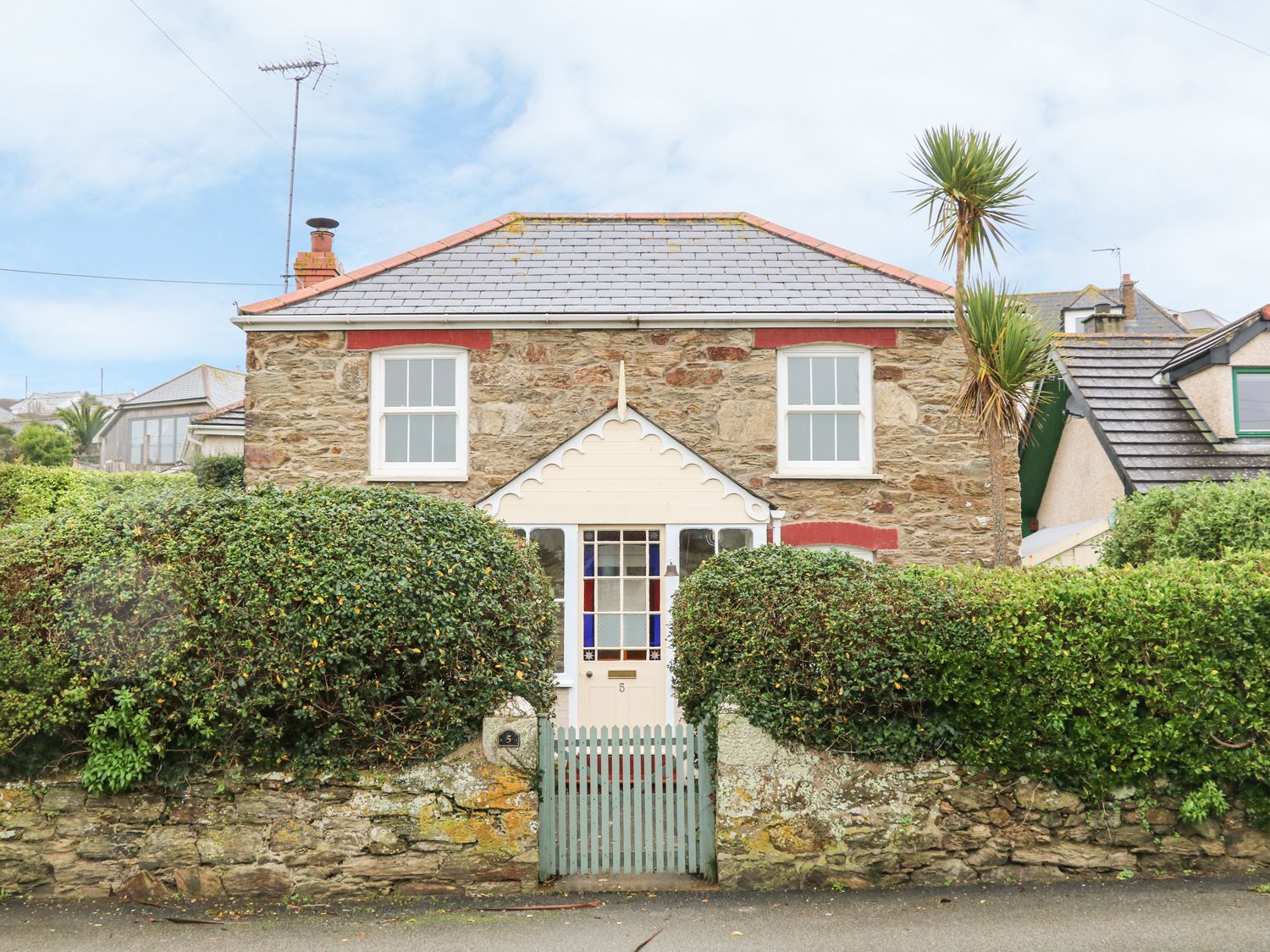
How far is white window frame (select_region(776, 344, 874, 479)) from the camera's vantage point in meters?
13.2

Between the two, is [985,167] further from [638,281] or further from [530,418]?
[530,418]

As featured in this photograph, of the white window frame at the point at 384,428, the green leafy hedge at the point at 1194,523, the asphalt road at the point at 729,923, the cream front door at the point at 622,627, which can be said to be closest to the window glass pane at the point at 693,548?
the cream front door at the point at 622,627

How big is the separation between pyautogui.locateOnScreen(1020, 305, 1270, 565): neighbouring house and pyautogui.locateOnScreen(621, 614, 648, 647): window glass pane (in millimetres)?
6140

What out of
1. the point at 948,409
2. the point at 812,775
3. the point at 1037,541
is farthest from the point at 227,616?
the point at 1037,541

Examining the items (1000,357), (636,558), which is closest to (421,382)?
(636,558)

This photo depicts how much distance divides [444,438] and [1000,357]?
6.76 meters

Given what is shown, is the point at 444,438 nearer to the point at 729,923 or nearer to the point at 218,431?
the point at 729,923

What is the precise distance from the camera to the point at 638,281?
14133 millimetres

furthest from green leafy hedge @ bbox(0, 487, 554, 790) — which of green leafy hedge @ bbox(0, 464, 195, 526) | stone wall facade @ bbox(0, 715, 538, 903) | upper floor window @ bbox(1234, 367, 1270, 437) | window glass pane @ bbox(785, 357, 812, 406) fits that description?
upper floor window @ bbox(1234, 367, 1270, 437)

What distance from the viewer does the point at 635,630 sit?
11.8m

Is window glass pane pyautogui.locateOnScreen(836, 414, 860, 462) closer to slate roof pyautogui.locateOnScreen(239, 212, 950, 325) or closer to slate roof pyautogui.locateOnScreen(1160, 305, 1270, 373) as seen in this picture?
slate roof pyautogui.locateOnScreen(239, 212, 950, 325)

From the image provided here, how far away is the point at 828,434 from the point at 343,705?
8.28 m

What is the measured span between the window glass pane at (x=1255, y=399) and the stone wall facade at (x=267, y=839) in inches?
539

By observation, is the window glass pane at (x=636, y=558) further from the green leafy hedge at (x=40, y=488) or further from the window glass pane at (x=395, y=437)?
the green leafy hedge at (x=40, y=488)
